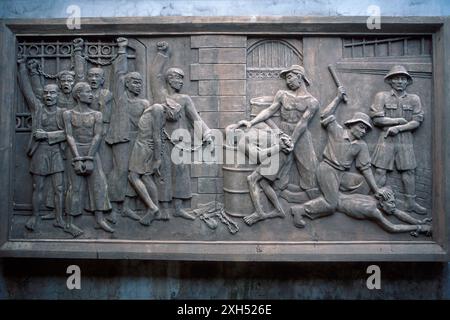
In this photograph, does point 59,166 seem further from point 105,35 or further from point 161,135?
point 105,35

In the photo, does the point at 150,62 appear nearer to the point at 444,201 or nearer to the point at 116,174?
the point at 116,174

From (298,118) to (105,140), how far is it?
72.6 inches

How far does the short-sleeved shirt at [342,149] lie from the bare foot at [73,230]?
243 centimetres

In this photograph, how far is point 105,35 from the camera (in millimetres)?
4301

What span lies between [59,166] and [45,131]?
36 cm

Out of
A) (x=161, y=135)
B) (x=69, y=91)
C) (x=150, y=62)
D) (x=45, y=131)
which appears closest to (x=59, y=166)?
(x=45, y=131)

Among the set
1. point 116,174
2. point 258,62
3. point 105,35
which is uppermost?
point 105,35

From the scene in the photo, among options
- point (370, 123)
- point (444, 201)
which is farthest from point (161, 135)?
point (444, 201)

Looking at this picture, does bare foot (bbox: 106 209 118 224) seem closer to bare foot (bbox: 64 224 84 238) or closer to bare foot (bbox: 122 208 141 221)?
bare foot (bbox: 122 208 141 221)

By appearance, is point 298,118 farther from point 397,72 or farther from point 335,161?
point 397,72

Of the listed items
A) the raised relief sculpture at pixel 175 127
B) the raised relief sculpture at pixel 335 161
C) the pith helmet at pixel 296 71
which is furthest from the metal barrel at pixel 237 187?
the pith helmet at pixel 296 71

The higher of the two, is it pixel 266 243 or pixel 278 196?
pixel 278 196

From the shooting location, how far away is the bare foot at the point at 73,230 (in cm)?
429

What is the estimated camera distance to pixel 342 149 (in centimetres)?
420
